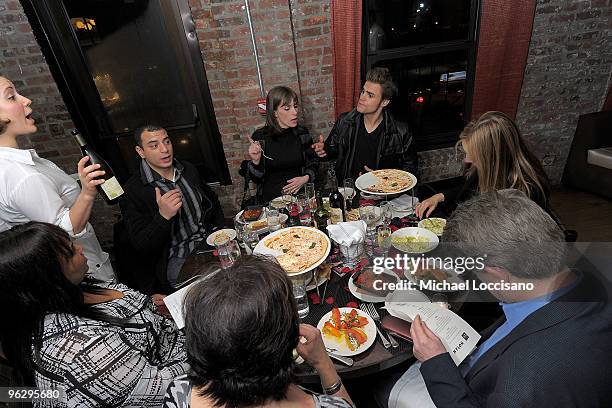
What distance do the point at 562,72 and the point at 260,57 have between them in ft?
9.51

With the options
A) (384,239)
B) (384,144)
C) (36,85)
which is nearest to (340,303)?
(384,239)

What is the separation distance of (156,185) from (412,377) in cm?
188

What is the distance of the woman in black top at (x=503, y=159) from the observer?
1.80 metres

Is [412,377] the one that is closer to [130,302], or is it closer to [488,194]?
[488,194]

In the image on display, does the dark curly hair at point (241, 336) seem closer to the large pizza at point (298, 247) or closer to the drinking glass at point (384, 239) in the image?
the large pizza at point (298, 247)

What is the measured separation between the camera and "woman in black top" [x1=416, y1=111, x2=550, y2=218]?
1796mm

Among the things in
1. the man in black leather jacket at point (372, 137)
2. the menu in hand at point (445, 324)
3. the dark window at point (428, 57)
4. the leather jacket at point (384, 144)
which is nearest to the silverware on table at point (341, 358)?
the menu in hand at point (445, 324)

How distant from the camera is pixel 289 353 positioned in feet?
2.85

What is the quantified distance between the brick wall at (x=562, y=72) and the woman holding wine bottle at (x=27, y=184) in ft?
12.4

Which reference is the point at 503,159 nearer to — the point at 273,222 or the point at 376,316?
the point at 376,316

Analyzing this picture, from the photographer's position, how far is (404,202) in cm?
211

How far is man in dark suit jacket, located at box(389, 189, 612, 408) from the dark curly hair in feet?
1.87

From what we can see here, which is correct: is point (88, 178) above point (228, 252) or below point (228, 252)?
above

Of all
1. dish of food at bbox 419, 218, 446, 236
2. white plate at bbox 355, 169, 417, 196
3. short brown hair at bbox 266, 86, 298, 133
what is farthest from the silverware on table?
short brown hair at bbox 266, 86, 298, 133
